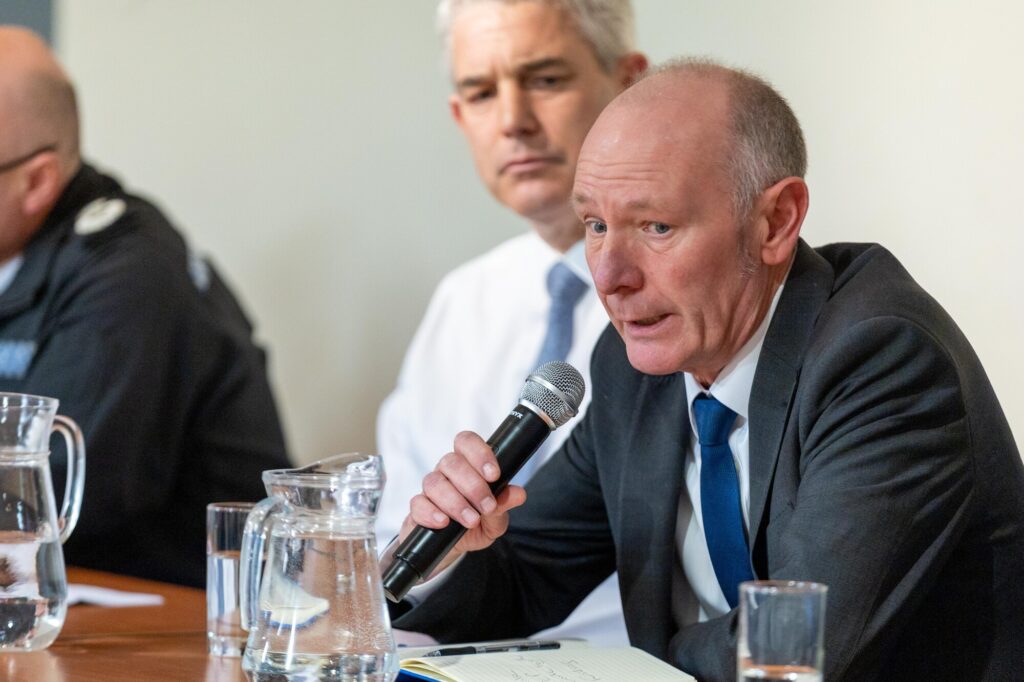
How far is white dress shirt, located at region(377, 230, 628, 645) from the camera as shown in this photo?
8.77 feet

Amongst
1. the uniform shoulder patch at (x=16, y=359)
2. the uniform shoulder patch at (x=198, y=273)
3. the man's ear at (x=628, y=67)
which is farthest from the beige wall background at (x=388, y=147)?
the uniform shoulder patch at (x=16, y=359)

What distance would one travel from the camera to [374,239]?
3416 millimetres

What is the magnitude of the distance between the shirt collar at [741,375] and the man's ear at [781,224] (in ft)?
0.14

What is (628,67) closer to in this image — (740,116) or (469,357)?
(469,357)

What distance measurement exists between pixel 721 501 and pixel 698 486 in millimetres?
80

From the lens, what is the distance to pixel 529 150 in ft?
8.21

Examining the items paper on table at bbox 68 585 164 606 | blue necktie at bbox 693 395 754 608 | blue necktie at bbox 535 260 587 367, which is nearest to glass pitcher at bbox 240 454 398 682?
blue necktie at bbox 693 395 754 608

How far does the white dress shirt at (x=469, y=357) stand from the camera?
8.77 feet

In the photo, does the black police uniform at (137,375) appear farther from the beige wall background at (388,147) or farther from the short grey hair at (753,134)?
the short grey hair at (753,134)

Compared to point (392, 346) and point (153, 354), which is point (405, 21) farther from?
point (153, 354)

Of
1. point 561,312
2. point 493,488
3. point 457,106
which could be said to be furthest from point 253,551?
point 457,106

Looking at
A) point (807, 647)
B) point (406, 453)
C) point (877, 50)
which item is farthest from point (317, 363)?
point (807, 647)

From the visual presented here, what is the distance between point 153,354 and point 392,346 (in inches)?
35.6

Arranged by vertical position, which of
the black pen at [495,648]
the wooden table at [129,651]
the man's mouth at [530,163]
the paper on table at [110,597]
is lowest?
the paper on table at [110,597]
